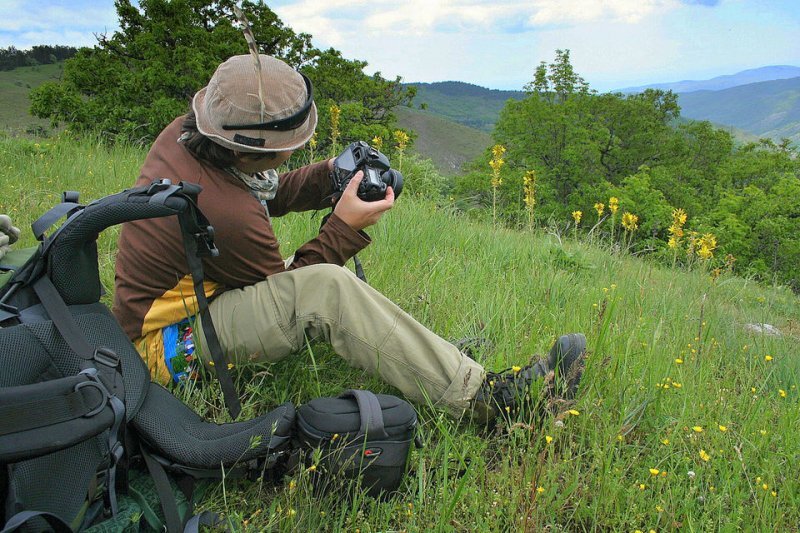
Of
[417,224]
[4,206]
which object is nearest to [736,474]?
[417,224]

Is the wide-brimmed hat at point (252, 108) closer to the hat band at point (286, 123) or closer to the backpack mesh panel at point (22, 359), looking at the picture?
the hat band at point (286, 123)

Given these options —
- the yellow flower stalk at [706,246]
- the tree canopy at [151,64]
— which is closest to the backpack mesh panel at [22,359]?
the yellow flower stalk at [706,246]

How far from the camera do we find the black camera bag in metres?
1.78

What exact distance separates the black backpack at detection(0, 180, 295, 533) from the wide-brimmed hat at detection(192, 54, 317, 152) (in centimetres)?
44

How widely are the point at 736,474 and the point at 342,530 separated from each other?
1.29m

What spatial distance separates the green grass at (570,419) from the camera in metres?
1.74

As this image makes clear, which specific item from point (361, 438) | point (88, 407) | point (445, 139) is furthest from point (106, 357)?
point (445, 139)

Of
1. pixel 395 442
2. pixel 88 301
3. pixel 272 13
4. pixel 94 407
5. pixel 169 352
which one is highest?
pixel 272 13

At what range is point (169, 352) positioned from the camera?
7.08 feet

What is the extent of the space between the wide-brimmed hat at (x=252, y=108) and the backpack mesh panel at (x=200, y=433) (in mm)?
888

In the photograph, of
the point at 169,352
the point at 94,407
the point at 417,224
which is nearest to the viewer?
the point at 94,407

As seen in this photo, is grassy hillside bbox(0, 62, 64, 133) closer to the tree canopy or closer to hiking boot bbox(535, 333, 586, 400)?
the tree canopy

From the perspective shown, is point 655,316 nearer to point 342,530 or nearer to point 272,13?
point 342,530

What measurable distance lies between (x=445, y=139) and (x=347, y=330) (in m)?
120
